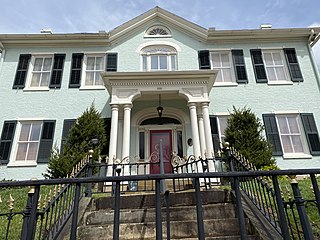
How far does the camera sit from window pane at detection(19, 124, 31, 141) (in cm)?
1066

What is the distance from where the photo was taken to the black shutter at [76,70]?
11633 millimetres

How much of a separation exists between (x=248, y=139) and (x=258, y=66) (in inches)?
184

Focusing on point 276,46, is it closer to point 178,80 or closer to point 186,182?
point 178,80

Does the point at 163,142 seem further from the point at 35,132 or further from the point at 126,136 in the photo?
the point at 35,132

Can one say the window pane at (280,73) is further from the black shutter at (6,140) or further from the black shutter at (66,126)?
the black shutter at (6,140)

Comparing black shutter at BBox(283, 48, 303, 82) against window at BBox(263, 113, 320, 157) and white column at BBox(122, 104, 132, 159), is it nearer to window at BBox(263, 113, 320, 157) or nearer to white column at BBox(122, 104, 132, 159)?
window at BBox(263, 113, 320, 157)

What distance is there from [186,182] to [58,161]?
4.70m

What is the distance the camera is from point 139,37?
1297cm

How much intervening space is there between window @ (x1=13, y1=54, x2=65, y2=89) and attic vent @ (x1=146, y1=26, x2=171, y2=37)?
4.82m

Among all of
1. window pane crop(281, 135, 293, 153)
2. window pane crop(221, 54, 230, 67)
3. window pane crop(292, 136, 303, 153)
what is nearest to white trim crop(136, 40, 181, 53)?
window pane crop(221, 54, 230, 67)

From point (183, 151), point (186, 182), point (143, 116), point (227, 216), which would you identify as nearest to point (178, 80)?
point (143, 116)

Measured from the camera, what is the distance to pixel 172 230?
400 cm

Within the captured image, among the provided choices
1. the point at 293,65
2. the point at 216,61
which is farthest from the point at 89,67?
the point at 293,65

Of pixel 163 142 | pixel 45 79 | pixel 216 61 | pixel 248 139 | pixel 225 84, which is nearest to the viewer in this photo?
pixel 248 139
